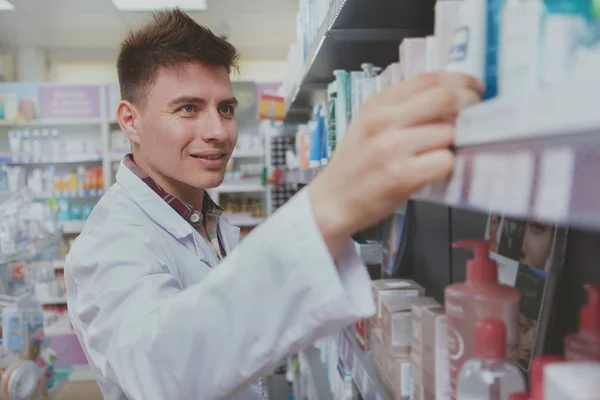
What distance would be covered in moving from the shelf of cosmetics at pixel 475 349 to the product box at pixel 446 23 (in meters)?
0.30

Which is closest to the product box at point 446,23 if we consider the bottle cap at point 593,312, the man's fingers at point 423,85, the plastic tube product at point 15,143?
the man's fingers at point 423,85

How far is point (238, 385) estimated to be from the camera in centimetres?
70

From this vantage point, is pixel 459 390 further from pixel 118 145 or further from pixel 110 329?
pixel 118 145

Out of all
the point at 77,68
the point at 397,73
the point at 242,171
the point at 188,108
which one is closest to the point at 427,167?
the point at 397,73

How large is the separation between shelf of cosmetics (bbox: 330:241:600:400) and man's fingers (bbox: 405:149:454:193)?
0.69 feet

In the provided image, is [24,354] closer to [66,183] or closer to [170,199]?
[170,199]

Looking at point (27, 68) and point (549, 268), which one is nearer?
point (549, 268)

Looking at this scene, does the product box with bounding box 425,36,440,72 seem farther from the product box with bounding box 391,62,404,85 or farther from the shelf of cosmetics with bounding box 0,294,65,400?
the shelf of cosmetics with bounding box 0,294,65,400

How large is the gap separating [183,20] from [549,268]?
48.6 inches

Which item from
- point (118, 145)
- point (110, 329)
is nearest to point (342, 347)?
point (110, 329)

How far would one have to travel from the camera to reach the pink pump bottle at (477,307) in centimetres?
78

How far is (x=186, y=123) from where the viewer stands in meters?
1.49

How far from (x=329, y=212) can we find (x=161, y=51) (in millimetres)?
1085

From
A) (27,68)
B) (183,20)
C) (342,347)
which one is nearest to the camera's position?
(183,20)
